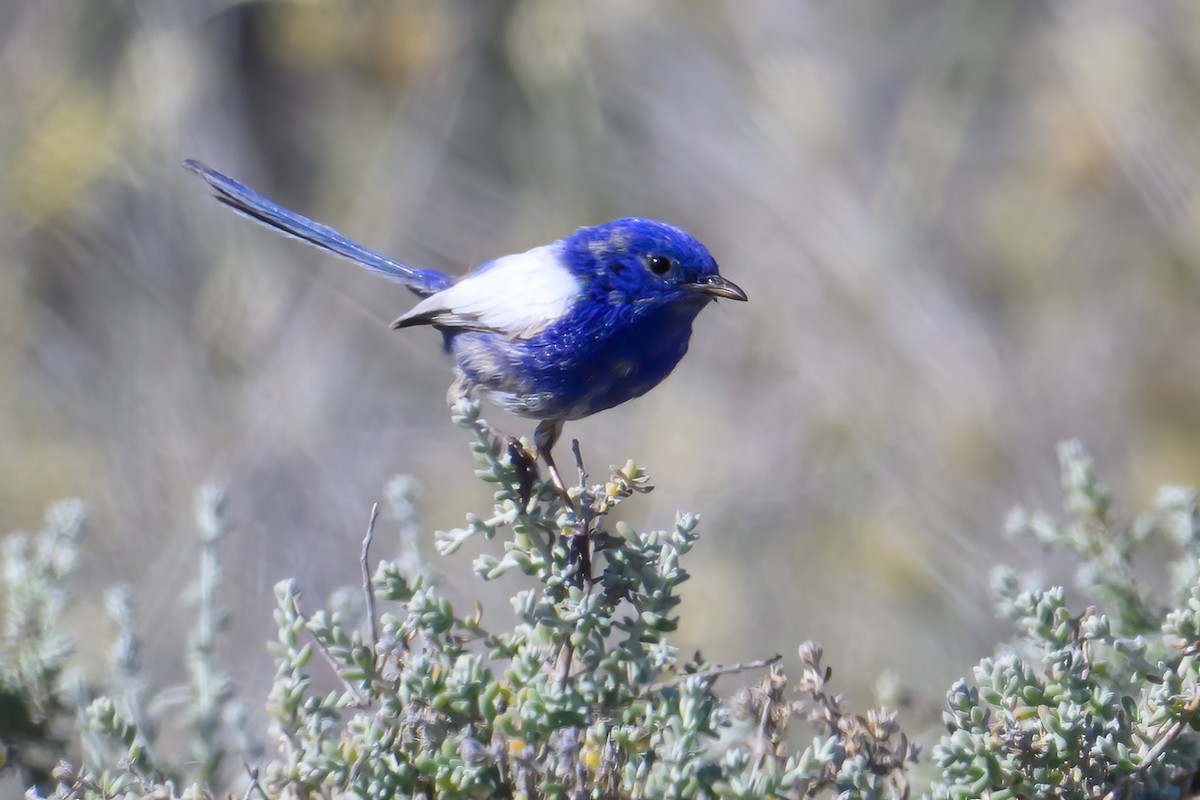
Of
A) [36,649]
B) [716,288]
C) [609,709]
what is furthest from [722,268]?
[609,709]

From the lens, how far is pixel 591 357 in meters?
2.73

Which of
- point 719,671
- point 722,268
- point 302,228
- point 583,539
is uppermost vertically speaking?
point 722,268

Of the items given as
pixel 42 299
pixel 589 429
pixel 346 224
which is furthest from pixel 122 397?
pixel 589 429

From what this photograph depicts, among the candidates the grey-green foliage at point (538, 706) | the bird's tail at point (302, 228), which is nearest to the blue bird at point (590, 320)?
the bird's tail at point (302, 228)

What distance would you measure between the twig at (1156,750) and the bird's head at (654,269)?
1.33 m

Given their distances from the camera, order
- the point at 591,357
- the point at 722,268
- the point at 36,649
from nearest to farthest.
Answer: the point at 36,649
the point at 591,357
the point at 722,268

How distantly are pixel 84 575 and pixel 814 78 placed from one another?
15.4 ft

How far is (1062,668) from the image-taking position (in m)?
1.73

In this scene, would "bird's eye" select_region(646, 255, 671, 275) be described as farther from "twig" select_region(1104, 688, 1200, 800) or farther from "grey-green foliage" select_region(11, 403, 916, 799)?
"twig" select_region(1104, 688, 1200, 800)

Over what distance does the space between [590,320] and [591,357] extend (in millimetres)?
88

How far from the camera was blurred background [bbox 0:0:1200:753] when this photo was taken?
5.99 metres

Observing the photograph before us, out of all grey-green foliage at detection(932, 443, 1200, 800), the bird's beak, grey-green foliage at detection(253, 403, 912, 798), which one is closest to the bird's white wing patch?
the bird's beak

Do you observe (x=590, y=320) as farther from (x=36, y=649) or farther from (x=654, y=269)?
(x=36, y=649)

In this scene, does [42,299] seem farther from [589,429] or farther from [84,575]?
[589,429]
